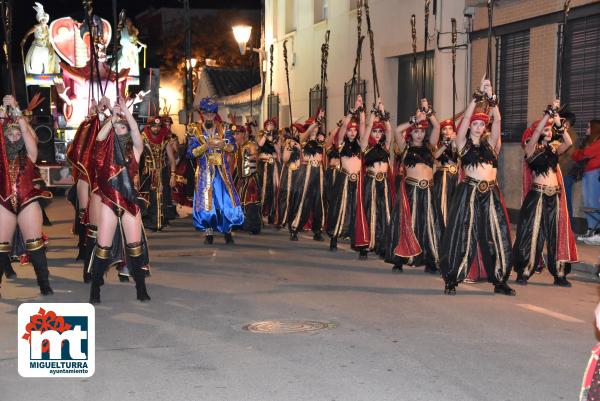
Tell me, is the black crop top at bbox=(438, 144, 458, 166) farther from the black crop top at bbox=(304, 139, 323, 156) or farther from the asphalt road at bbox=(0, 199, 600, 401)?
the black crop top at bbox=(304, 139, 323, 156)

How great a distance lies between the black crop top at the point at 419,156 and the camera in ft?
36.9

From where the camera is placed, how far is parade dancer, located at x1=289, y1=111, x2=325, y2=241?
1538 cm

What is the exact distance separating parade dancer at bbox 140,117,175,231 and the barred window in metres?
6.50

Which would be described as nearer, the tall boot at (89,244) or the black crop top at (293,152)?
the tall boot at (89,244)

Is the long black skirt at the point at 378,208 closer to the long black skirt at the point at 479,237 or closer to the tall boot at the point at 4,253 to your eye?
the long black skirt at the point at 479,237

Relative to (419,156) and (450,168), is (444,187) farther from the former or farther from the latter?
(419,156)

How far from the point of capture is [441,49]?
19766 millimetres

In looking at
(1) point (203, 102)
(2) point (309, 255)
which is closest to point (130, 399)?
(2) point (309, 255)

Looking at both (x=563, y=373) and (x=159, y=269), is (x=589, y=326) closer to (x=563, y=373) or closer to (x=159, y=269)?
(x=563, y=373)

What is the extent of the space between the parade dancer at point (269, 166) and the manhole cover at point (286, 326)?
926 centimetres

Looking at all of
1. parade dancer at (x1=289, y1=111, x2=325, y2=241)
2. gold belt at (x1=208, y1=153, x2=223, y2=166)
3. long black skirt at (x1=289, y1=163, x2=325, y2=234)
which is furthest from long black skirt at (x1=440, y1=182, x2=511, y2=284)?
long black skirt at (x1=289, y1=163, x2=325, y2=234)

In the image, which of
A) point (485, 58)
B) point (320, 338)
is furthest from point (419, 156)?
point (485, 58)

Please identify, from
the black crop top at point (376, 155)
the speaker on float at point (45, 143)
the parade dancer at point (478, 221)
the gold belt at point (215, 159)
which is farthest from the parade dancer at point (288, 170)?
the speaker on float at point (45, 143)

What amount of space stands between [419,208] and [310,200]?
4.32 metres
